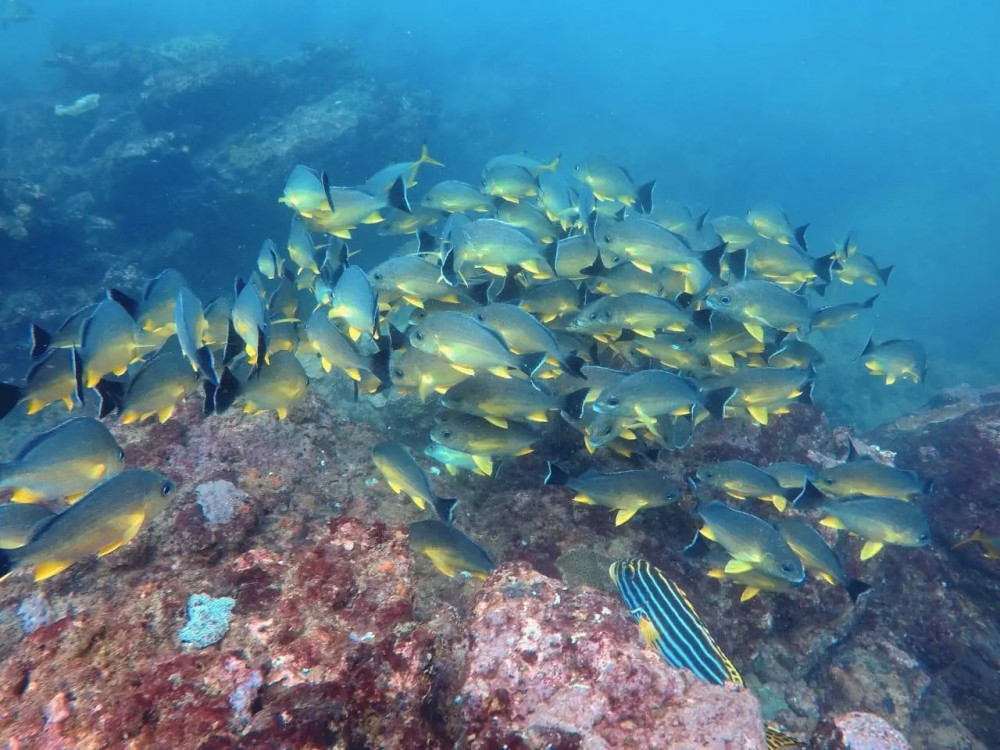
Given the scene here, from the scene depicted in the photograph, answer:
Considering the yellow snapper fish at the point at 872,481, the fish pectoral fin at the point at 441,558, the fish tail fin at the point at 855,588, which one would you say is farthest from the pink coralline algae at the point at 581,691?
the yellow snapper fish at the point at 872,481

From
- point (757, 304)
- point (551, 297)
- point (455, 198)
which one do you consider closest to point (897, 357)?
point (757, 304)

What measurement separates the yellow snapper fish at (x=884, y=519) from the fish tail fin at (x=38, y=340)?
547cm

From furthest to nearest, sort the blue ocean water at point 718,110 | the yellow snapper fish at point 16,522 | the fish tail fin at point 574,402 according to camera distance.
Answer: the blue ocean water at point 718,110 < the fish tail fin at point 574,402 < the yellow snapper fish at point 16,522

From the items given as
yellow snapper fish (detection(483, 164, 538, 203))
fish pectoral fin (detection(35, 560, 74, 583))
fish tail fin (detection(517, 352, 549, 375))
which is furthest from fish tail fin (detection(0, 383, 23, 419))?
yellow snapper fish (detection(483, 164, 538, 203))

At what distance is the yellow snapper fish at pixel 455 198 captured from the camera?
6402mm

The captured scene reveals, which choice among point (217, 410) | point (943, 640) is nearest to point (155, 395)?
point (217, 410)

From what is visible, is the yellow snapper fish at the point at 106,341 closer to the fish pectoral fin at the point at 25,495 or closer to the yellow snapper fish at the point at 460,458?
the fish pectoral fin at the point at 25,495

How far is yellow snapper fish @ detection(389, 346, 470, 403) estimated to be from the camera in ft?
13.0

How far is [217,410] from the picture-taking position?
9.22 ft

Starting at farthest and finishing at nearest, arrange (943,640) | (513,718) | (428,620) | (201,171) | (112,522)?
(201,171) < (943,640) < (428,620) < (112,522) < (513,718)

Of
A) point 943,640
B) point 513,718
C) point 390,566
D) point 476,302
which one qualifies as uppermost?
point 476,302

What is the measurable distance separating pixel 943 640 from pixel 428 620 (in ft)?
19.6

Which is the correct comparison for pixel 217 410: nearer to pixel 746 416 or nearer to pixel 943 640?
pixel 746 416

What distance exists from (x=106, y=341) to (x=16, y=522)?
1.21 metres
